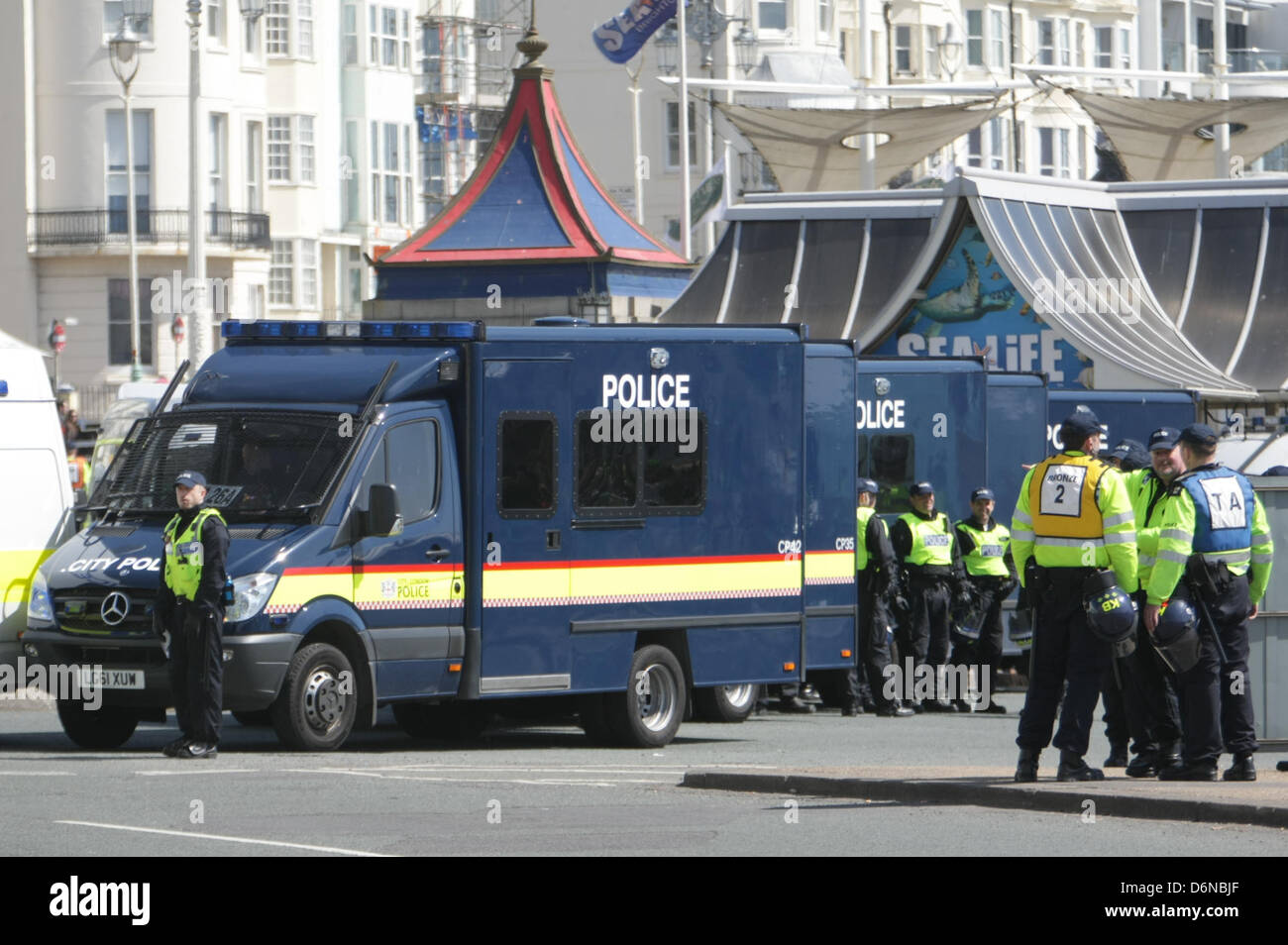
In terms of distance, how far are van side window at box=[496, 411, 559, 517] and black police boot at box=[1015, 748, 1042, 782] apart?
4676 mm

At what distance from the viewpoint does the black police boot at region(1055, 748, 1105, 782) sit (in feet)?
42.7

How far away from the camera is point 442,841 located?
11.6 meters

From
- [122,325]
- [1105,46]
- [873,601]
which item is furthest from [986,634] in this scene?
[1105,46]

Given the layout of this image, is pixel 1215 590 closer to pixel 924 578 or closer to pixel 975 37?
pixel 924 578

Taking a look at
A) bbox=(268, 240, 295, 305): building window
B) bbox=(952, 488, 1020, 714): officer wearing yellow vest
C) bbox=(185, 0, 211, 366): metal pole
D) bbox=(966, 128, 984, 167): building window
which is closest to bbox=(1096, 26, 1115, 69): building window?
bbox=(966, 128, 984, 167): building window

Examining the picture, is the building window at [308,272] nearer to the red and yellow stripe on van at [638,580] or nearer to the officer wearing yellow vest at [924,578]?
the officer wearing yellow vest at [924,578]

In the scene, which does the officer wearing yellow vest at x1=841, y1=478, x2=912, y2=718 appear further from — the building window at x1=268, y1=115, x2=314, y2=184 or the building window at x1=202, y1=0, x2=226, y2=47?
the building window at x1=268, y1=115, x2=314, y2=184

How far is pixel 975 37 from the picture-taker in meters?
82.6

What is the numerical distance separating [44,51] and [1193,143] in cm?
2429

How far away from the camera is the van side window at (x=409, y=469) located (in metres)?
16.2

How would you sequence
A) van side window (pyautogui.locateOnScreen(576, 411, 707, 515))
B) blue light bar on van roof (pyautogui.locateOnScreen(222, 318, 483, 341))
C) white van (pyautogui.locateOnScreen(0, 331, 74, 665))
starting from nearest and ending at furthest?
blue light bar on van roof (pyautogui.locateOnScreen(222, 318, 483, 341)) → van side window (pyautogui.locateOnScreen(576, 411, 707, 515)) → white van (pyautogui.locateOnScreen(0, 331, 74, 665))

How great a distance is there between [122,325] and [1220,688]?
157ft
